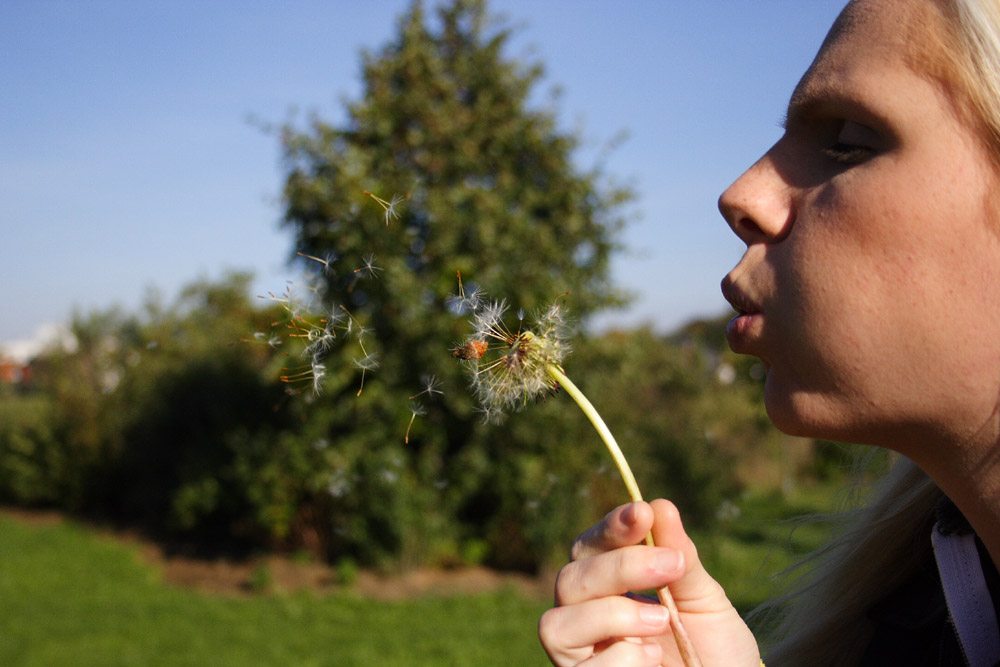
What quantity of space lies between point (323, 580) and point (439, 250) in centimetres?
445

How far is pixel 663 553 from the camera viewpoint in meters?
1.17

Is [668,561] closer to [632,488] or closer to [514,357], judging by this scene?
[632,488]

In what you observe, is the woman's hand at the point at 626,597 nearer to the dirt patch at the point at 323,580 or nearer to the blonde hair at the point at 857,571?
the blonde hair at the point at 857,571

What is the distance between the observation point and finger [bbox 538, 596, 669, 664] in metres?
A: 1.16

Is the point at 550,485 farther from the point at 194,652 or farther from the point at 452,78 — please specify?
the point at 452,78

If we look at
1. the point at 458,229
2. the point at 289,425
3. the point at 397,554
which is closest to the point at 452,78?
the point at 458,229

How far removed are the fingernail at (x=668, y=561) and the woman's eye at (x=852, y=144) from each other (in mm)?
649

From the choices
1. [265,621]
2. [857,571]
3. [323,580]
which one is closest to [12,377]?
Answer: [323,580]

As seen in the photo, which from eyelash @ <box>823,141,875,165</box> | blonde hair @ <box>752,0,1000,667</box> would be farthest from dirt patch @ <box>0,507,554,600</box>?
eyelash @ <box>823,141,875,165</box>

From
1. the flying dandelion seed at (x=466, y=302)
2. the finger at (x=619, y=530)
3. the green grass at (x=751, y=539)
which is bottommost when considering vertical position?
the green grass at (x=751, y=539)

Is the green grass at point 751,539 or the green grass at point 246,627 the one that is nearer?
the green grass at point 246,627

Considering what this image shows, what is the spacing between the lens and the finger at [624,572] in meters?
1.14

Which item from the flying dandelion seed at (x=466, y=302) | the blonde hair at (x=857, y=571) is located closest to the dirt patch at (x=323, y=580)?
the blonde hair at (x=857, y=571)

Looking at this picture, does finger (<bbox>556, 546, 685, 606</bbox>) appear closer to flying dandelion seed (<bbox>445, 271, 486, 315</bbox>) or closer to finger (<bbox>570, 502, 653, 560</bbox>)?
finger (<bbox>570, 502, 653, 560</bbox>)
